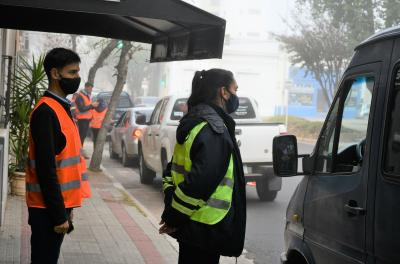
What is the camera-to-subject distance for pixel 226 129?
14.2ft

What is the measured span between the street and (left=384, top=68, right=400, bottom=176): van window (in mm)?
4863

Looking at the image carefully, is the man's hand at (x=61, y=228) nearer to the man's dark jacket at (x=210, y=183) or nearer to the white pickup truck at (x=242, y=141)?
the man's dark jacket at (x=210, y=183)

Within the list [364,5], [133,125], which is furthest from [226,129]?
[364,5]

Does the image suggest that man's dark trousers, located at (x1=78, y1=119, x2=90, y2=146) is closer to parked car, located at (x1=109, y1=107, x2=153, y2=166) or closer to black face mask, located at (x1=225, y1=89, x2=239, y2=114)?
parked car, located at (x1=109, y1=107, x2=153, y2=166)

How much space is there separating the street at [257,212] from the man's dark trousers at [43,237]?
14.2ft

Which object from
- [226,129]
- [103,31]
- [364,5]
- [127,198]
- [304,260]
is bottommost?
[127,198]

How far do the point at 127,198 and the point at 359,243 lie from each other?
890cm

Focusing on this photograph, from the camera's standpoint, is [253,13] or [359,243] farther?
[253,13]

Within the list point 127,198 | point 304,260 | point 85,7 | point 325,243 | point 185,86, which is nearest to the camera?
point 325,243

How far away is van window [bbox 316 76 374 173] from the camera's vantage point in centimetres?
420

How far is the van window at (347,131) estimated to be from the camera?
4195 mm

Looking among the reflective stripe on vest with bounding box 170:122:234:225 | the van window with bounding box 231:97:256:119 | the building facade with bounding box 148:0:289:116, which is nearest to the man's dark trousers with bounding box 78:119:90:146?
the van window with bounding box 231:97:256:119

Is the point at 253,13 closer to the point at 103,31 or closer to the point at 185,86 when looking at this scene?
the point at 185,86

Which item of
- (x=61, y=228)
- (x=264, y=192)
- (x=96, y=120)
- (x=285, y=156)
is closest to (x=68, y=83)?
(x=61, y=228)
